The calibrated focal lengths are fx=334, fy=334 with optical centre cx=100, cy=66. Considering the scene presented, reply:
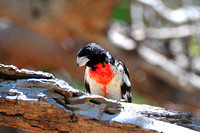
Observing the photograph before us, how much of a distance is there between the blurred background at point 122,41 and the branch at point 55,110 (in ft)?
16.5

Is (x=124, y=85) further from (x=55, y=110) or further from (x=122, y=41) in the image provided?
(x=122, y=41)

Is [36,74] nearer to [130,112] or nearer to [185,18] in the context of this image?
[130,112]

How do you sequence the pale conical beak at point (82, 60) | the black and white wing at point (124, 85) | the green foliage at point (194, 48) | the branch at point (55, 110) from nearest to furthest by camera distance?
the branch at point (55, 110) → the pale conical beak at point (82, 60) → the black and white wing at point (124, 85) → the green foliage at point (194, 48)

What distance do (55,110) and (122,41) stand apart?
218 inches

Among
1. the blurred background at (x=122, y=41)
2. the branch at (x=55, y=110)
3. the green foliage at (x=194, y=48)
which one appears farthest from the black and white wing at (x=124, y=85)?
the blurred background at (x=122, y=41)

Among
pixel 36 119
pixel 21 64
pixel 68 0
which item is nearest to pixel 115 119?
pixel 36 119

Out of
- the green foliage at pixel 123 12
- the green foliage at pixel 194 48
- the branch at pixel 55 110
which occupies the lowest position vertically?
the branch at pixel 55 110

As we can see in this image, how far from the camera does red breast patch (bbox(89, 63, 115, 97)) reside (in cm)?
394

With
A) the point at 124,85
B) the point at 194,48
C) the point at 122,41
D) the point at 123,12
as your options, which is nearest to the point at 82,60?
the point at 124,85

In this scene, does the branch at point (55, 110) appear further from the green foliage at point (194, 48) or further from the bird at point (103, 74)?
the green foliage at point (194, 48)

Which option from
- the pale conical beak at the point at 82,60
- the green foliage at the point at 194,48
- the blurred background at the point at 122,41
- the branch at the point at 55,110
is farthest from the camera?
the blurred background at the point at 122,41

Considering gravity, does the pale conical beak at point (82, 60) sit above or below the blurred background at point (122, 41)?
below

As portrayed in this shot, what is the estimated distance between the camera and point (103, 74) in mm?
3922

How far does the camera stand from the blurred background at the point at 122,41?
25.7ft
